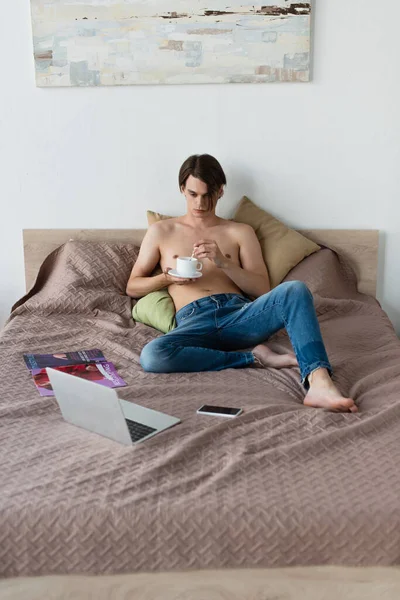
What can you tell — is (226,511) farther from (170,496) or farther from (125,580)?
(125,580)

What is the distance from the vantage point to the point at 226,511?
1502mm

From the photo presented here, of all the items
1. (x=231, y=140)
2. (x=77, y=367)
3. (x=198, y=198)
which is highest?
(x=231, y=140)

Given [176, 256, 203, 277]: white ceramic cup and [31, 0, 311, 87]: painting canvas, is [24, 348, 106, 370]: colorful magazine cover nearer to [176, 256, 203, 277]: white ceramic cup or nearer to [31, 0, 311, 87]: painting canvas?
[176, 256, 203, 277]: white ceramic cup

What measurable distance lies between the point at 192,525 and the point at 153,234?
151cm

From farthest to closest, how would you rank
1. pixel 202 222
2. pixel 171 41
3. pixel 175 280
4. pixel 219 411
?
pixel 171 41 < pixel 202 222 < pixel 175 280 < pixel 219 411

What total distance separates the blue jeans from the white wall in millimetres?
733

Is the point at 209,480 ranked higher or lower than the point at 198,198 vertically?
lower

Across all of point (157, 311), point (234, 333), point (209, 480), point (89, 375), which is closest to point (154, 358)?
point (89, 375)

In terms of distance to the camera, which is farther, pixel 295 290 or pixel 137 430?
pixel 295 290

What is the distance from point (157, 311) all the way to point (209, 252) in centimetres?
32

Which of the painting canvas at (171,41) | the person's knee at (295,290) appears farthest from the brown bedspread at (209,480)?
the painting canvas at (171,41)

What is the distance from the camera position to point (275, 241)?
292cm

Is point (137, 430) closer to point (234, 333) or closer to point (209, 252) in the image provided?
point (234, 333)

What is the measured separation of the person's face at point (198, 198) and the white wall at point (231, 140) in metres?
0.34
